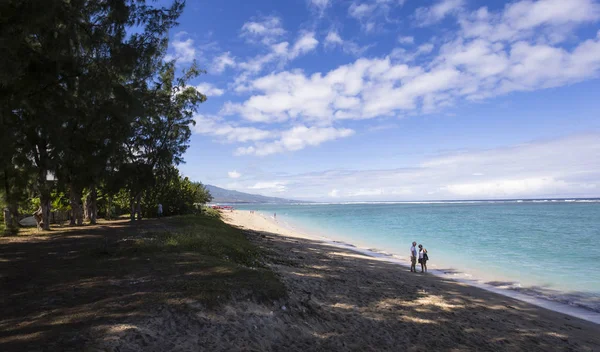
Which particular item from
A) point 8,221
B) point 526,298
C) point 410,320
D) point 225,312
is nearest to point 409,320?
point 410,320

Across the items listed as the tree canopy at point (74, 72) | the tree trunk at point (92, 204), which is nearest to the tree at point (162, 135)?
the tree trunk at point (92, 204)

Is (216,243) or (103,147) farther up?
(103,147)

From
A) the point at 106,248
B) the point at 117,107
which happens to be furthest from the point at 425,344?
the point at 117,107

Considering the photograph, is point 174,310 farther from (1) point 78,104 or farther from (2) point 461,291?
(2) point 461,291

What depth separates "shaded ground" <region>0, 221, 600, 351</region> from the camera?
589 cm

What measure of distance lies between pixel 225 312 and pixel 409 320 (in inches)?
194

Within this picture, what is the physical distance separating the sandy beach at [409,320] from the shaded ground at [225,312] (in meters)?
0.04

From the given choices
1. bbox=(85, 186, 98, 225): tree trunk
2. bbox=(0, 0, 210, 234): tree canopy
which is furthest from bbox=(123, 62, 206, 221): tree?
bbox=(0, 0, 210, 234): tree canopy

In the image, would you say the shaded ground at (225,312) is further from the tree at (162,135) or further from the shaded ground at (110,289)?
the tree at (162,135)

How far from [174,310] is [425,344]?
17.4 feet

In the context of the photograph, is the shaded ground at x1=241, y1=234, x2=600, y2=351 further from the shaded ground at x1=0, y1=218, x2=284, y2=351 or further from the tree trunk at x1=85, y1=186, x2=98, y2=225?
the tree trunk at x1=85, y1=186, x2=98, y2=225

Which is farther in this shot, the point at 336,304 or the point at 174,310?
the point at 336,304

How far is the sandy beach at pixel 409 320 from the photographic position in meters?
7.42

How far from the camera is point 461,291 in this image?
14.4 m
